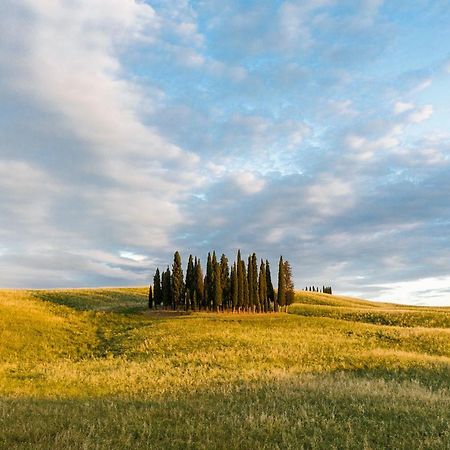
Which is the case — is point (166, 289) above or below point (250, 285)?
below

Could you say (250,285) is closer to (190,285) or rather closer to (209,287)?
(209,287)

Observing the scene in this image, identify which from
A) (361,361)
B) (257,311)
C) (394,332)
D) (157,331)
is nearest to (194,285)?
(257,311)

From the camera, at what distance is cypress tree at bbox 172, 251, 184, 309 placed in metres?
74.3

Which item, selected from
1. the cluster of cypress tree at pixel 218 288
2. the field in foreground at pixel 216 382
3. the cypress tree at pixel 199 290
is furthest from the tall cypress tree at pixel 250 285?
the field in foreground at pixel 216 382

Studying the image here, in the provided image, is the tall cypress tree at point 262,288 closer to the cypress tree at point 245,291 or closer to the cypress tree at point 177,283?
the cypress tree at point 245,291

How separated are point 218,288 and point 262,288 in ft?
32.8

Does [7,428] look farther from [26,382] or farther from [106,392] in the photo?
[26,382]

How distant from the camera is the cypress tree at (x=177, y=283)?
7431 centimetres

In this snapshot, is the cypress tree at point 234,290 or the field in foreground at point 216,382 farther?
the cypress tree at point 234,290

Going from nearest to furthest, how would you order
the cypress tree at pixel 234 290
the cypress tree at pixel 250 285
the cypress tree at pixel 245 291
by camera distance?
1. the cypress tree at pixel 234 290
2. the cypress tree at pixel 245 291
3. the cypress tree at pixel 250 285

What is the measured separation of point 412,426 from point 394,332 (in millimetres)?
37488

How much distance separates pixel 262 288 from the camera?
7781 centimetres

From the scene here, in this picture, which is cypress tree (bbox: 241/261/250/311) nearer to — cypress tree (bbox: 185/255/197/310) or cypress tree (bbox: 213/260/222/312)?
cypress tree (bbox: 213/260/222/312)

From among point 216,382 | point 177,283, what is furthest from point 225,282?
point 216,382
